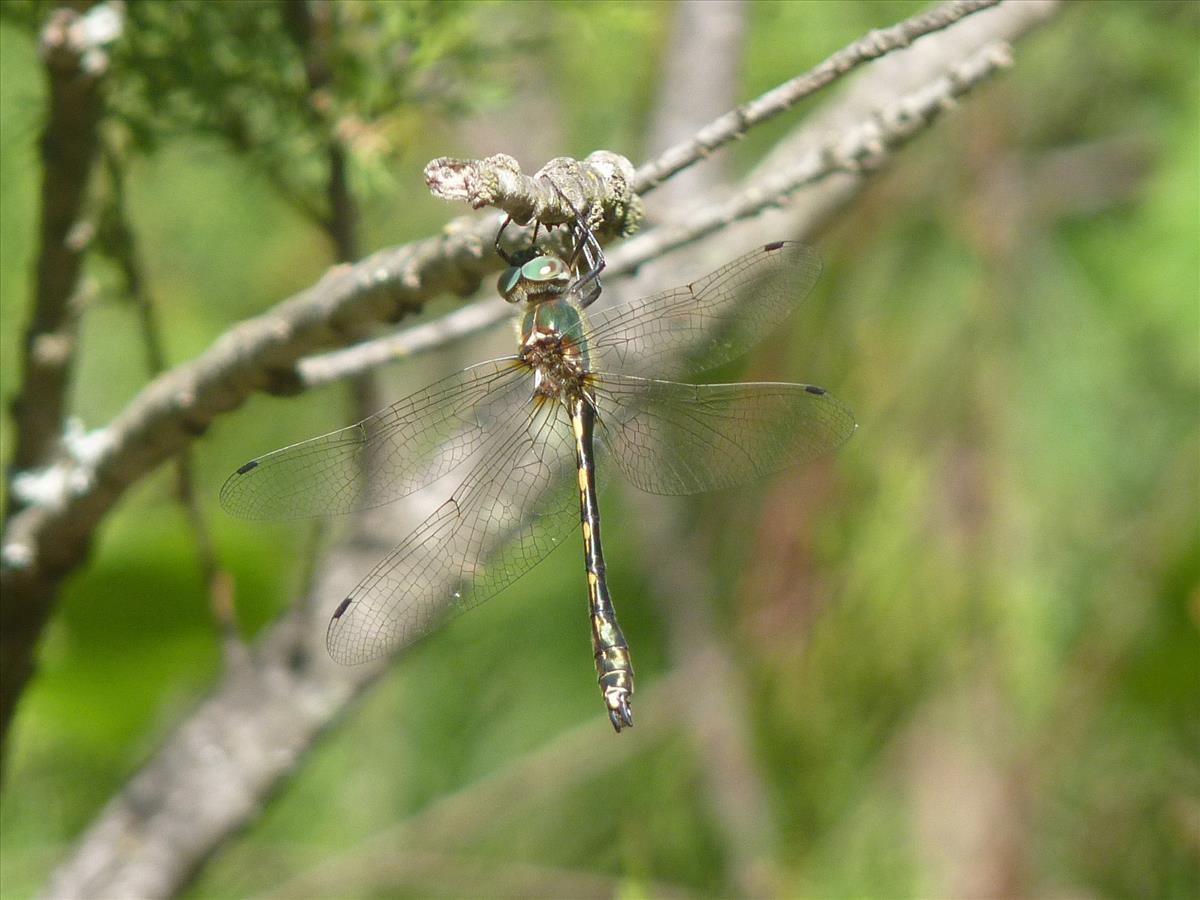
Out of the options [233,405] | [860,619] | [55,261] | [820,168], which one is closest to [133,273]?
[55,261]

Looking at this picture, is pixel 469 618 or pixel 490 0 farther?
pixel 469 618

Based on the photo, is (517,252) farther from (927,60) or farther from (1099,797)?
(1099,797)

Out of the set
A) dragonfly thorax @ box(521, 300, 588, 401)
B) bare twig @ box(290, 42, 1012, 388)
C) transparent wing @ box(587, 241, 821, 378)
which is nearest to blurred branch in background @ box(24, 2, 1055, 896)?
bare twig @ box(290, 42, 1012, 388)

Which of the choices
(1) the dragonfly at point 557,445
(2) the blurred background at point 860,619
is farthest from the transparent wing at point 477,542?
(2) the blurred background at point 860,619

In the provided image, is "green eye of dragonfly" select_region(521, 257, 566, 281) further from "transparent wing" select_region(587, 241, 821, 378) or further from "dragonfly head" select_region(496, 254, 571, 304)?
"transparent wing" select_region(587, 241, 821, 378)

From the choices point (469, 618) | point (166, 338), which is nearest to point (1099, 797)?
point (469, 618)

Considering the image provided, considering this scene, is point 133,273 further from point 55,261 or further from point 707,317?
point 707,317
